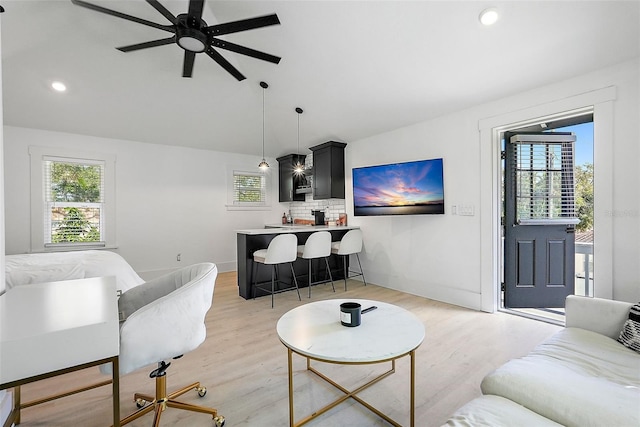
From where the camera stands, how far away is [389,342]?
1.40 metres

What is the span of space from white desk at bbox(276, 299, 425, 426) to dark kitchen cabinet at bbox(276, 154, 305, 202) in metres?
4.21

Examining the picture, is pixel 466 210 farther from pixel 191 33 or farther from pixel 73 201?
pixel 73 201

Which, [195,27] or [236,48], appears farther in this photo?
[236,48]

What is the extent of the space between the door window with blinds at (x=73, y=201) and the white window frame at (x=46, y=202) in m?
0.03

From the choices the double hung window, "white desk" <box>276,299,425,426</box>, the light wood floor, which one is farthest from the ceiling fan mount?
the double hung window

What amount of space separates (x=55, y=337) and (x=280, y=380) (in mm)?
1449

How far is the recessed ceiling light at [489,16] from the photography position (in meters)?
2.21

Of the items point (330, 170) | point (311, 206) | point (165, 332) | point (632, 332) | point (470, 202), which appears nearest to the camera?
point (165, 332)

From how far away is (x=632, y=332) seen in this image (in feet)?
5.17

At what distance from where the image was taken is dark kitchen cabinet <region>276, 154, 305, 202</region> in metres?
5.93


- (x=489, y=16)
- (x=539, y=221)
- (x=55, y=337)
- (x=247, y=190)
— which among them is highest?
(x=489, y=16)

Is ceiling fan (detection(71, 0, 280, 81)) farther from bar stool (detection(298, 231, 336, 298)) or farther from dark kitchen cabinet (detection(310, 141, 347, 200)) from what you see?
dark kitchen cabinet (detection(310, 141, 347, 200))

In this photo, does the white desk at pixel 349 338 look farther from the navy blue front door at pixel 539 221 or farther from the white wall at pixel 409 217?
the navy blue front door at pixel 539 221

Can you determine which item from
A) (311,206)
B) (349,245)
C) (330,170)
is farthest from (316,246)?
(311,206)
